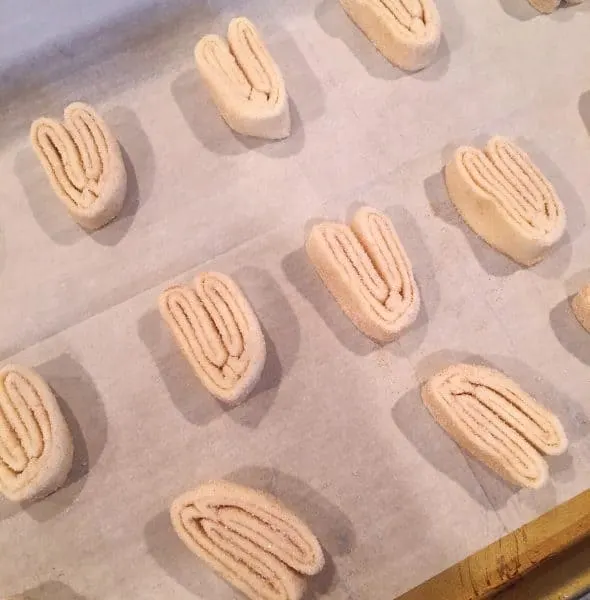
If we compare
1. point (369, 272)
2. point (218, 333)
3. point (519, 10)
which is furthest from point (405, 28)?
point (218, 333)

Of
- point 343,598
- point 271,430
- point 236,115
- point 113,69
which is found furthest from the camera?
point 113,69

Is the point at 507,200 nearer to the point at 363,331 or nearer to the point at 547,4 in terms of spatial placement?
the point at 363,331

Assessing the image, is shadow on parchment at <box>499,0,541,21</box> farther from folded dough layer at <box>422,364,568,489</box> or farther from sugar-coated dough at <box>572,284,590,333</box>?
folded dough layer at <box>422,364,568,489</box>

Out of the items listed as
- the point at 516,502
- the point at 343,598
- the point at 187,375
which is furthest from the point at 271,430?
the point at 516,502

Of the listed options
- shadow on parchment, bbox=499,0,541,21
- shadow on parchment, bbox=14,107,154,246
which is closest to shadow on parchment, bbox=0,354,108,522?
shadow on parchment, bbox=14,107,154,246

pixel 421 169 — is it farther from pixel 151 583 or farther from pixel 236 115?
pixel 151 583

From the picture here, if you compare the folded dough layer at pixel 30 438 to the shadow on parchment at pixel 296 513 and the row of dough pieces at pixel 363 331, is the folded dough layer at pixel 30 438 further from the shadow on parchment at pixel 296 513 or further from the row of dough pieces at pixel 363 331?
the shadow on parchment at pixel 296 513
